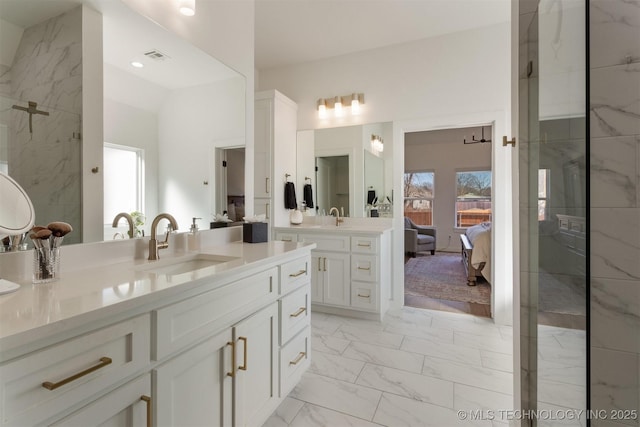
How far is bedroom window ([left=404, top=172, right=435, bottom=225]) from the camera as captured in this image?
23.8 ft

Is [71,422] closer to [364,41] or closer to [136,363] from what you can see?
[136,363]

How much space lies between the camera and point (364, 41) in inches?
127

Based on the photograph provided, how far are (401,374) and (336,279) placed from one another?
1212mm

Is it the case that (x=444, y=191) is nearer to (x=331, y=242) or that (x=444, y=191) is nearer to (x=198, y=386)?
A: (x=331, y=242)

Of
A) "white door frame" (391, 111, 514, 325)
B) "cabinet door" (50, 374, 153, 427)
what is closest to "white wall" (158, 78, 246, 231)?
"cabinet door" (50, 374, 153, 427)

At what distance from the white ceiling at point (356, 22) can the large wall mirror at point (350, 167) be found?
2.90 feet

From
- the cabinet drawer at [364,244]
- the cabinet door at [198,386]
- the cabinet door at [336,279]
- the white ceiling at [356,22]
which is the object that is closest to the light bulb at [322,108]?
the white ceiling at [356,22]

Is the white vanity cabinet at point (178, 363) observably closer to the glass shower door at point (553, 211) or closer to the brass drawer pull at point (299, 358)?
the brass drawer pull at point (299, 358)

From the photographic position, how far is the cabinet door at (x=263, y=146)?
339 cm

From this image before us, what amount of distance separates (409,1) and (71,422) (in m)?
3.28

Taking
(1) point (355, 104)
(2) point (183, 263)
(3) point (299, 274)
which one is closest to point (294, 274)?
(3) point (299, 274)

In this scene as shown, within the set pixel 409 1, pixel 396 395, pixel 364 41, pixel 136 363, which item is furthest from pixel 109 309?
pixel 364 41

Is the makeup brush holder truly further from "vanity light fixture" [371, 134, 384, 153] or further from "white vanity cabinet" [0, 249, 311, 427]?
"vanity light fixture" [371, 134, 384, 153]

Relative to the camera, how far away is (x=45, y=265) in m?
1.02
